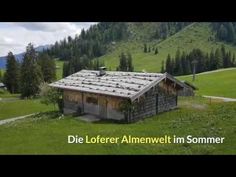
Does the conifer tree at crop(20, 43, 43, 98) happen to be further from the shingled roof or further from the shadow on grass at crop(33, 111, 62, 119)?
the shingled roof

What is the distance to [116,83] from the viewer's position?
692 inches

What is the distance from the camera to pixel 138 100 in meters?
17.3

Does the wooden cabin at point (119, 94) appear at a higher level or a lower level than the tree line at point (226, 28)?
lower

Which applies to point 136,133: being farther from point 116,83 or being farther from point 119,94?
point 116,83

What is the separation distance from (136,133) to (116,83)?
5.36 m

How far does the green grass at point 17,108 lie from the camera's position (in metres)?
19.6

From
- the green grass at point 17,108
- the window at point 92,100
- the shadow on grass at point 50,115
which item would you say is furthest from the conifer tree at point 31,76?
the window at point 92,100

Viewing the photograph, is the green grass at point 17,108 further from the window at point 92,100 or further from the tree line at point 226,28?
the tree line at point 226,28

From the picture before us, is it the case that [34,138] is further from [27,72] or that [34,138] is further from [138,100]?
[27,72]

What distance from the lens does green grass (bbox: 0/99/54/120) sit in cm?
1960

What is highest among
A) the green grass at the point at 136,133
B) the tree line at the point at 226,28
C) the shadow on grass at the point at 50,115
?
the tree line at the point at 226,28

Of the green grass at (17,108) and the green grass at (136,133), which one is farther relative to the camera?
the green grass at (17,108)

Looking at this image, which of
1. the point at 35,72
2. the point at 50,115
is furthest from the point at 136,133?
the point at 35,72

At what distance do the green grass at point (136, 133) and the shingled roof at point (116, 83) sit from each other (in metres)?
1.50
